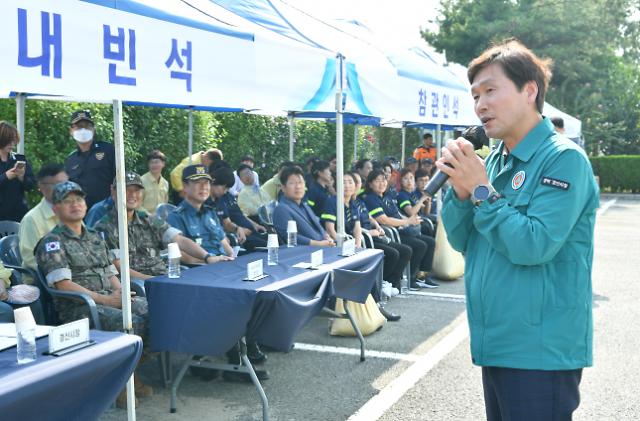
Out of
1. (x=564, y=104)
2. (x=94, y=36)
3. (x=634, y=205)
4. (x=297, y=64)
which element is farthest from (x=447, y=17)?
(x=94, y=36)

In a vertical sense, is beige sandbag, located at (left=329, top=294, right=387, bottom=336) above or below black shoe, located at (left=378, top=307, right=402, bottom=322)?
above

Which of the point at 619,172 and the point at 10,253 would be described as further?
the point at 619,172

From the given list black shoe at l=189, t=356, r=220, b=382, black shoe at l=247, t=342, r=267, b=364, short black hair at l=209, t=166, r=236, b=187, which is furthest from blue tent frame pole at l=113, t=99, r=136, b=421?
short black hair at l=209, t=166, r=236, b=187

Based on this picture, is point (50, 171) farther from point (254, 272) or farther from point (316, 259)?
point (316, 259)

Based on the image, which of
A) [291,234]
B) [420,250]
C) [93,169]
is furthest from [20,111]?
[420,250]

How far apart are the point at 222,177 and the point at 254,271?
3407 millimetres

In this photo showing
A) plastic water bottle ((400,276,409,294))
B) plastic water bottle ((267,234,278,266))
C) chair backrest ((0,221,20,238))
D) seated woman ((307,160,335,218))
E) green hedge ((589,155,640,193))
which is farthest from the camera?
green hedge ((589,155,640,193))

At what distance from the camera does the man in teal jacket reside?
1.89 metres

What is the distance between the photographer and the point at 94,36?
3.06 meters

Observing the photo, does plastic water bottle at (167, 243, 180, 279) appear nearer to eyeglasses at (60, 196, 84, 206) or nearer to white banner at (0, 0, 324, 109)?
eyeglasses at (60, 196, 84, 206)

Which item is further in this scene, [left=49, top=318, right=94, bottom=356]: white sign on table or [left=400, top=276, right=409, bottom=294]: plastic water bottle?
[left=400, top=276, right=409, bottom=294]: plastic water bottle

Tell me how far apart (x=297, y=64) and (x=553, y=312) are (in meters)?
3.46

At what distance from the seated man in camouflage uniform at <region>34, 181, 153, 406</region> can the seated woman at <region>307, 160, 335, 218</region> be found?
3288 mm

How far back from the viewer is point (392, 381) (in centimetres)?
502
